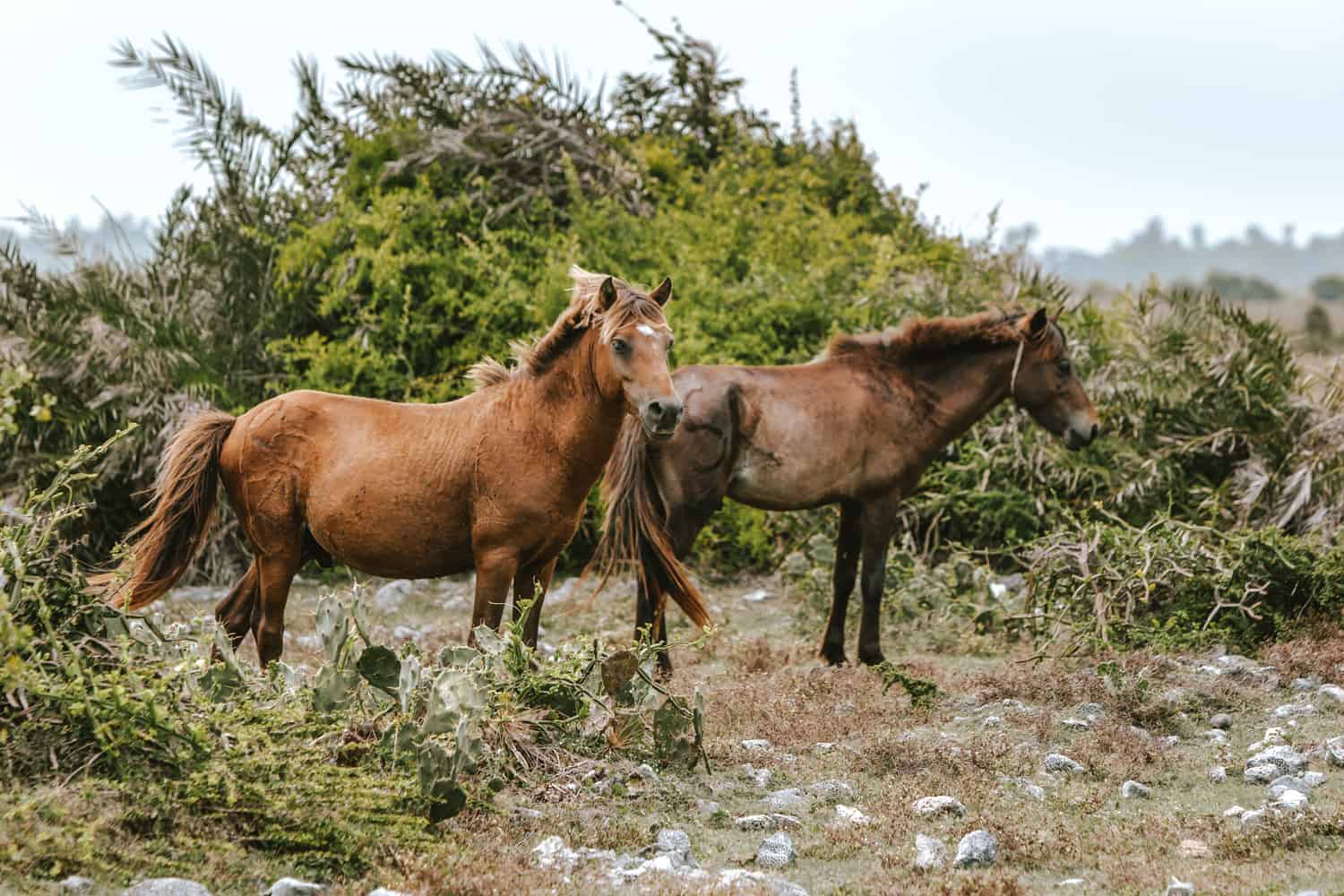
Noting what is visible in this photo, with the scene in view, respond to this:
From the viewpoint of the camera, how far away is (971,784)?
5.23 meters

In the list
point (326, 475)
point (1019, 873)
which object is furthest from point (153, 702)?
point (1019, 873)

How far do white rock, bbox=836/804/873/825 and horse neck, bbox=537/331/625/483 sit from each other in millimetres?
1776

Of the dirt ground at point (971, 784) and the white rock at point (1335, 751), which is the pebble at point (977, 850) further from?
the white rock at point (1335, 751)

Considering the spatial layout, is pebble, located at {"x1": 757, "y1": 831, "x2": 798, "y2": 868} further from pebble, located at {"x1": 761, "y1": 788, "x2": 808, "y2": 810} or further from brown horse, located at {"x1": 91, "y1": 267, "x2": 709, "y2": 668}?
brown horse, located at {"x1": 91, "y1": 267, "x2": 709, "y2": 668}

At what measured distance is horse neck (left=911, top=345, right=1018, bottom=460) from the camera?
808 centimetres

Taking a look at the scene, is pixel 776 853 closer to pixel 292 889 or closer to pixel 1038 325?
pixel 292 889

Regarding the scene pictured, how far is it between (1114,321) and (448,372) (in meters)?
5.37

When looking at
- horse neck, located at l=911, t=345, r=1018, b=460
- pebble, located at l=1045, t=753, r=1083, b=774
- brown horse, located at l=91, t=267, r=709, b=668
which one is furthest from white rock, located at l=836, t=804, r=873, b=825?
horse neck, located at l=911, t=345, r=1018, b=460

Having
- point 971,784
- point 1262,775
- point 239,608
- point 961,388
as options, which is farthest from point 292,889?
point 961,388

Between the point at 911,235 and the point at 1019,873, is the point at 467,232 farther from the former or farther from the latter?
the point at 1019,873

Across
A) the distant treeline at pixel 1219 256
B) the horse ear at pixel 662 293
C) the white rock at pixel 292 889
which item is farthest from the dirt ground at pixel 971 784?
the distant treeline at pixel 1219 256

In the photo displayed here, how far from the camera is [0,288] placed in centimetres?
1071

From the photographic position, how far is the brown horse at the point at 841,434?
7602mm

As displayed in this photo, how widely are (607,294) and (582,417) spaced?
0.54m
